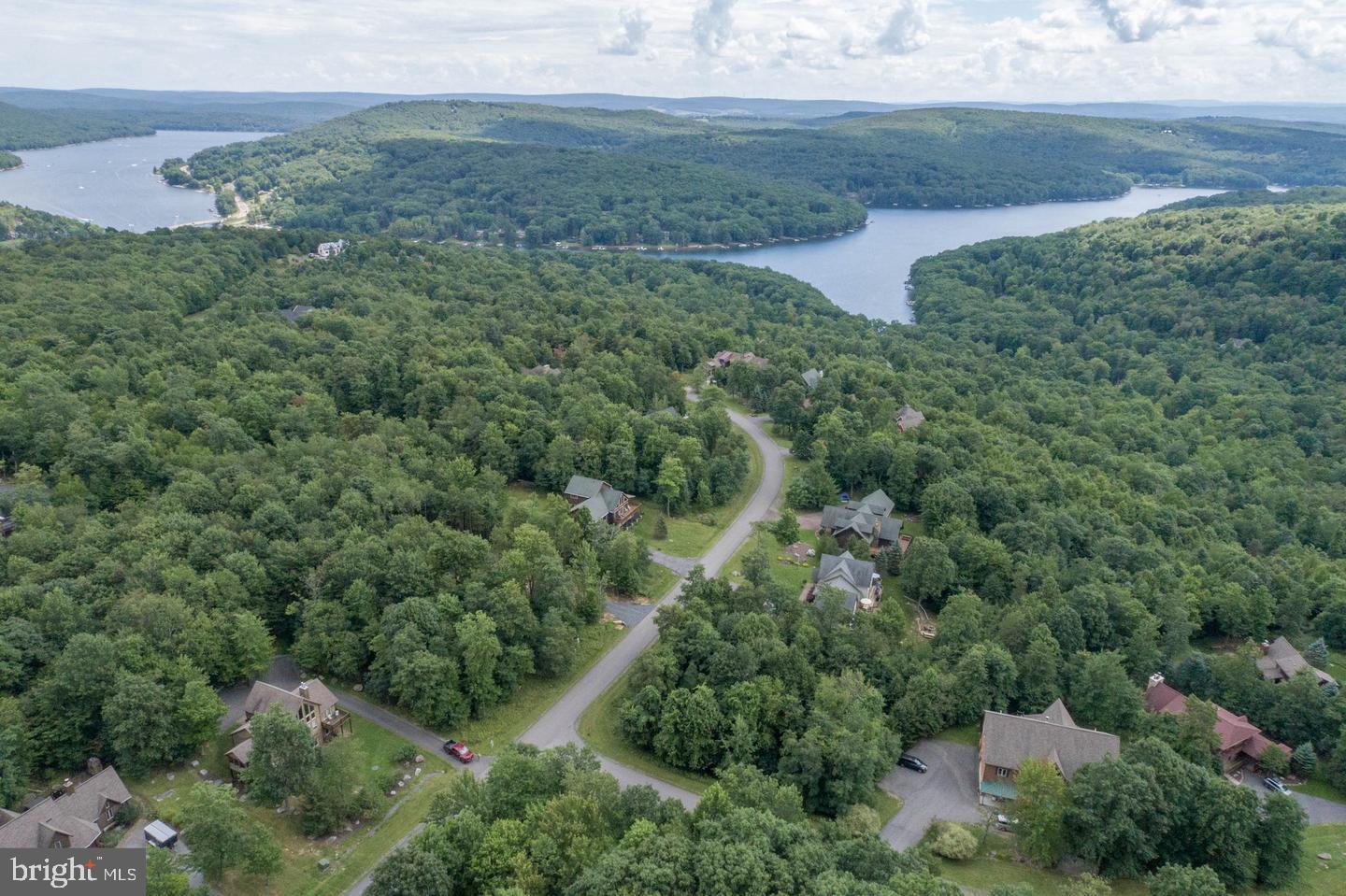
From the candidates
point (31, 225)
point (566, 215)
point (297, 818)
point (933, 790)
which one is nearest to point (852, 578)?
point (933, 790)

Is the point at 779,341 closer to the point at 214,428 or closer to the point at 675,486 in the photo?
the point at 675,486

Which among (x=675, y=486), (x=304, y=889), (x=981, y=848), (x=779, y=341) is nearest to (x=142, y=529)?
(x=304, y=889)

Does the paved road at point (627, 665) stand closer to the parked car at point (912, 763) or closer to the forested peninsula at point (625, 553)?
the forested peninsula at point (625, 553)

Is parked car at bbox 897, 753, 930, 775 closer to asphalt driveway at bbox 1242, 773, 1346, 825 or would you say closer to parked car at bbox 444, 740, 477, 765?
asphalt driveway at bbox 1242, 773, 1346, 825

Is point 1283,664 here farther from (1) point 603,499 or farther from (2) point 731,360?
(2) point 731,360

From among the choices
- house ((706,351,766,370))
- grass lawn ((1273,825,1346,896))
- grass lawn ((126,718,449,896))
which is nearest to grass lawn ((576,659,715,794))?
grass lawn ((126,718,449,896))

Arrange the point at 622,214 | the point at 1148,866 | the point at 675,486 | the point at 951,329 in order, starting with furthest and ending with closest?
1. the point at 622,214
2. the point at 951,329
3. the point at 675,486
4. the point at 1148,866
